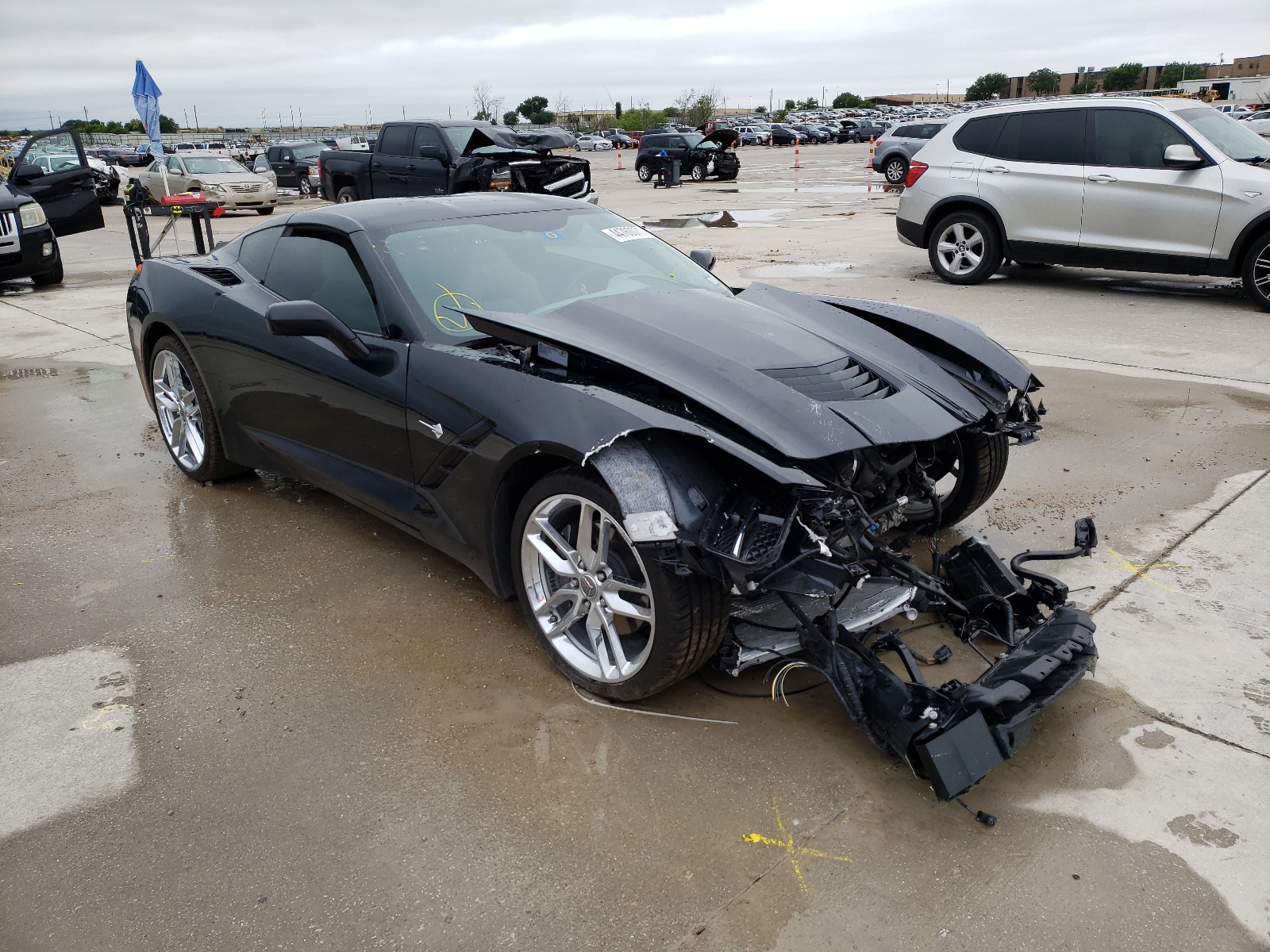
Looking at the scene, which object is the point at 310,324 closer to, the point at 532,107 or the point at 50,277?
the point at 50,277

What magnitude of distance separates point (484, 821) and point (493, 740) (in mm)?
349

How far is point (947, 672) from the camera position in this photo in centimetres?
305

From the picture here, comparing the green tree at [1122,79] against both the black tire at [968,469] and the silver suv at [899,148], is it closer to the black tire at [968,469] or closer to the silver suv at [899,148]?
the silver suv at [899,148]

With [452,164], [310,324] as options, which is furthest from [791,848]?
[452,164]

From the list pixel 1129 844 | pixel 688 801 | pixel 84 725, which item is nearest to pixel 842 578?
pixel 688 801

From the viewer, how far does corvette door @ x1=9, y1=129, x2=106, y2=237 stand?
37.8ft

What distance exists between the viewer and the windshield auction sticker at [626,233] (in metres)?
4.27

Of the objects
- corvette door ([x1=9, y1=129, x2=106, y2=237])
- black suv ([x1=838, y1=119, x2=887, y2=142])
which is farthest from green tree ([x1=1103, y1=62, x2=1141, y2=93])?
corvette door ([x1=9, y1=129, x2=106, y2=237])

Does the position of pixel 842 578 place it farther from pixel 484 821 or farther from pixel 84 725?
pixel 84 725

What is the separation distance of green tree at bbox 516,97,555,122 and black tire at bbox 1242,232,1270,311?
98260mm

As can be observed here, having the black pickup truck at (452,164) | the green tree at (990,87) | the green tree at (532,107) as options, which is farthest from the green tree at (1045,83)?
the black pickup truck at (452,164)

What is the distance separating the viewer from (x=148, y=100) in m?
16.4

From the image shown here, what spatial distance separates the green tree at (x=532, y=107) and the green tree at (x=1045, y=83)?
180 ft

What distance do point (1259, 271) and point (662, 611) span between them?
7673 millimetres
